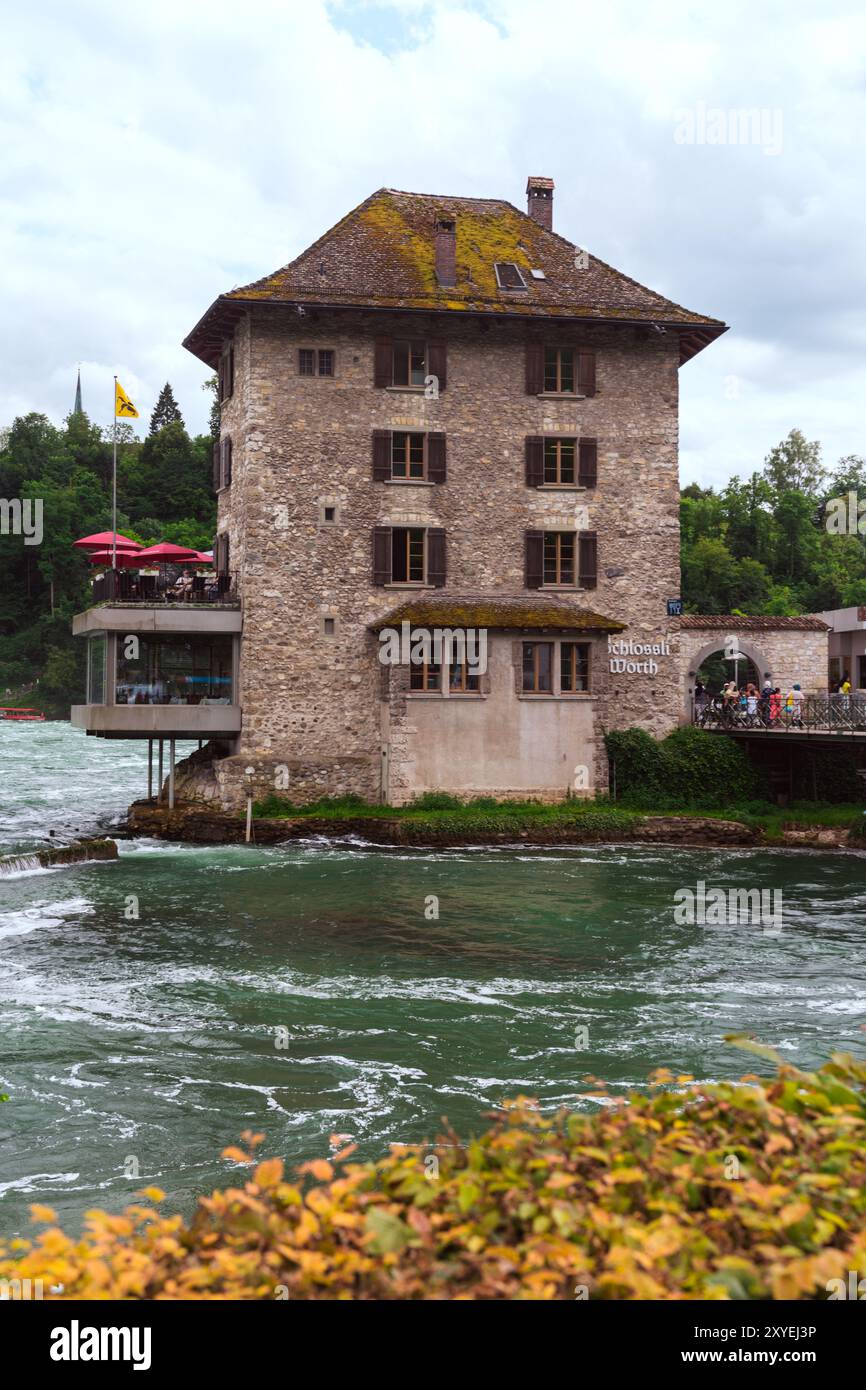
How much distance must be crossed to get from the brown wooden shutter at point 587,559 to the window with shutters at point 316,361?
313 inches

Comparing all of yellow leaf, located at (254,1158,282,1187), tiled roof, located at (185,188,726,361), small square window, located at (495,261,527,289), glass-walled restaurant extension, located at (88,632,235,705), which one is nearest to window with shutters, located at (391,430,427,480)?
tiled roof, located at (185,188,726,361)

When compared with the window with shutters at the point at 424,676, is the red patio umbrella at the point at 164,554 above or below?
above

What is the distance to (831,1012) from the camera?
15031 mm

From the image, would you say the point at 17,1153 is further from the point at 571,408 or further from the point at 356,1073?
the point at 571,408

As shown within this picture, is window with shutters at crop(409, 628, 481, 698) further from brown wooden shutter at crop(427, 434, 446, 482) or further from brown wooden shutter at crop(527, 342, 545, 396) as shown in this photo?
brown wooden shutter at crop(527, 342, 545, 396)

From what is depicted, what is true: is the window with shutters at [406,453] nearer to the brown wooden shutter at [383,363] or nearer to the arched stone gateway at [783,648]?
the brown wooden shutter at [383,363]

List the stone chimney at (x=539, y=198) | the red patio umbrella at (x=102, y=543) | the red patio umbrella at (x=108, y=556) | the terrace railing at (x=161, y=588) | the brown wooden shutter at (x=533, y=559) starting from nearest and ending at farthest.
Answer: the terrace railing at (x=161, y=588) → the brown wooden shutter at (x=533, y=559) → the red patio umbrella at (x=108, y=556) → the red patio umbrella at (x=102, y=543) → the stone chimney at (x=539, y=198)

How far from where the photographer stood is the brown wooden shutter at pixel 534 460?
33.9 m

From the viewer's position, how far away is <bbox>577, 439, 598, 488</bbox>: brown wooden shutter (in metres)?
34.2

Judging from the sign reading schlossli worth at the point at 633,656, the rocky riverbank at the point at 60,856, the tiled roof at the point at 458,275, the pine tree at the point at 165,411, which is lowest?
the rocky riverbank at the point at 60,856

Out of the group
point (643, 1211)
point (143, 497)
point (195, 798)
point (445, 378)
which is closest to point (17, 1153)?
point (643, 1211)

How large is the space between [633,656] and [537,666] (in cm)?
350

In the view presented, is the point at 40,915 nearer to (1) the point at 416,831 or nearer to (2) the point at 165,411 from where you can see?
(1) the point at 416,831

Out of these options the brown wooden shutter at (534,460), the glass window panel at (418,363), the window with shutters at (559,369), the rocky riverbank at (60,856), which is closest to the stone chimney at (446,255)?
the glass window panel at (418,363)
